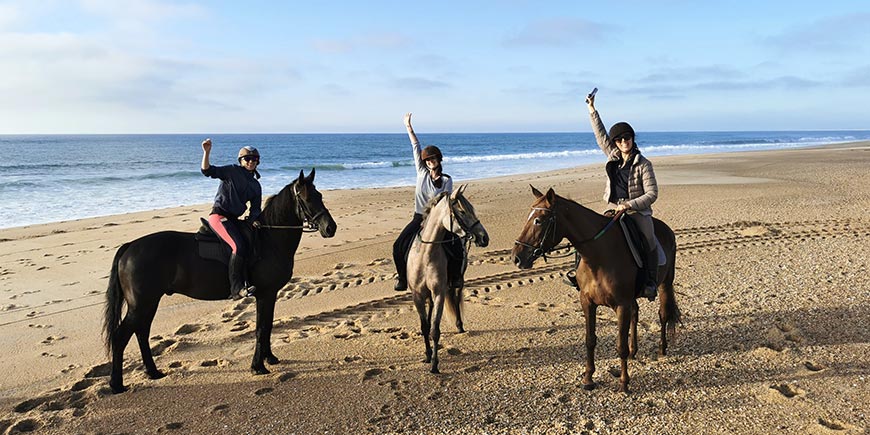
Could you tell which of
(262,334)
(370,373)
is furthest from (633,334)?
(262,334)

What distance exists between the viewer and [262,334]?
5199 millimetres

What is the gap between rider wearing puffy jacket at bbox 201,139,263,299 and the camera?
5.08 m

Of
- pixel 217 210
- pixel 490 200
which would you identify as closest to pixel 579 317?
pixel 217 210

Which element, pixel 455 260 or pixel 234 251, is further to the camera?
pixel 455 260

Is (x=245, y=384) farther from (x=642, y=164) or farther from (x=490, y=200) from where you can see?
(x=490, y=200)

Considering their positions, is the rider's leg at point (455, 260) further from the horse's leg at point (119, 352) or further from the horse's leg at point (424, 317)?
the horse's leg at point (119, 352)

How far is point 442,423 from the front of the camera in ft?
13.6

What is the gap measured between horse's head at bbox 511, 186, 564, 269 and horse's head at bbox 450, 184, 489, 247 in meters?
0.58

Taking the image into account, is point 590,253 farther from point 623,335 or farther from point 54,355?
point 54,355

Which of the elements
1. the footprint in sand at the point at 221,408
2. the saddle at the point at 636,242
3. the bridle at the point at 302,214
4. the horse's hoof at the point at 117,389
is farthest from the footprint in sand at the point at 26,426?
the saddle at the point at 636,242

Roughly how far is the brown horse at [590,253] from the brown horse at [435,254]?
72 centimetres

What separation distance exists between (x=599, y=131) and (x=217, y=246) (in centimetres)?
408

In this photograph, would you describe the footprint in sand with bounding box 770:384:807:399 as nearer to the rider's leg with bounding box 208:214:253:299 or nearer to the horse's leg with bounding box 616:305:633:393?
the horse's leg with bounding box 616:305:633:393

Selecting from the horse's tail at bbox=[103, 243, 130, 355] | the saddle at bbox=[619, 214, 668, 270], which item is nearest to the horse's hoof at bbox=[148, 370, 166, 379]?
the horse's tail at bbox=[103, 243, 130, 355]
